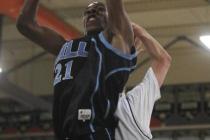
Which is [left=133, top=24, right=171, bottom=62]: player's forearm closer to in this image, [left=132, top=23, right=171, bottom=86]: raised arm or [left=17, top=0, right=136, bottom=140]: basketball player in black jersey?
[left=132, top=23, right=171, bottom=86]: raised arm

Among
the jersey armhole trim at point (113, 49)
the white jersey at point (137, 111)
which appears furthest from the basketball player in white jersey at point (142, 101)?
the jersey armhole trim at point (113, 49)

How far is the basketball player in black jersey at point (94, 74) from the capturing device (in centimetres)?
191

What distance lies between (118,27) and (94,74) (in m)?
0.19

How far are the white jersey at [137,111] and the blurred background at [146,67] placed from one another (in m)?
6.24

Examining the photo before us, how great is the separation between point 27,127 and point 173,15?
16.3 ft

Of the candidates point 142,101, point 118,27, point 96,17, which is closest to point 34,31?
point 96,17

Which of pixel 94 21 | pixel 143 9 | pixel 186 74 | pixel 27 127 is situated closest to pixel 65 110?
pixel 94 21

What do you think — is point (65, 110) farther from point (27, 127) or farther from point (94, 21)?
point (27, 127)

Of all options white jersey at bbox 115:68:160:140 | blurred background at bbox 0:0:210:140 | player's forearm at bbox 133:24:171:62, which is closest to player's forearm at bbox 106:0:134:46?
Result: white jersey at bbox 115:68:160:140

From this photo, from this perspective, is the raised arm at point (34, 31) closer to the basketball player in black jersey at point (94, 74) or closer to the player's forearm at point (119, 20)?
the basketball player in black jersey at point (94, 74)

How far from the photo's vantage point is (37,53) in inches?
454

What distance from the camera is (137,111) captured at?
7.26 feet

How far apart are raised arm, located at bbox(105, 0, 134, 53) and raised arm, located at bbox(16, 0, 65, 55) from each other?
294 millimetres

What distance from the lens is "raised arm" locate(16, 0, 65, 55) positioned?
7.20ft
